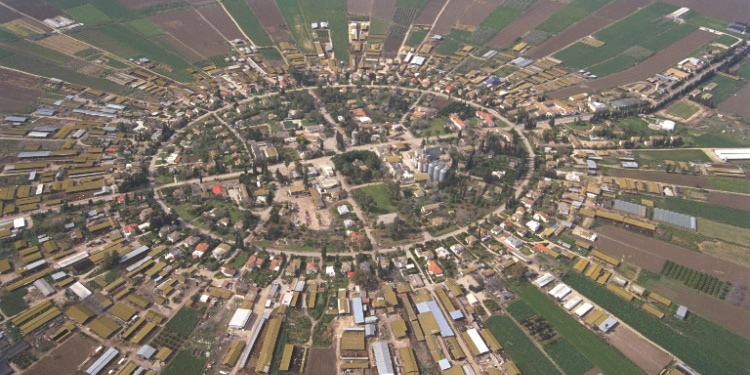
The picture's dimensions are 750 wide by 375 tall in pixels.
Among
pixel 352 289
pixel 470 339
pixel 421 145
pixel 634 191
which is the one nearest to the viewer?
pixel 470 339

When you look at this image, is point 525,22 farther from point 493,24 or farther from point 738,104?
point 738,104

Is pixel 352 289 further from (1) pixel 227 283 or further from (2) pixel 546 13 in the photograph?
(2) pixel 546 13

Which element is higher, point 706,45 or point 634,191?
point 706,45

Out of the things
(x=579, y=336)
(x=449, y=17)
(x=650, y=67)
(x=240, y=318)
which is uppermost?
(x=449, y=17)

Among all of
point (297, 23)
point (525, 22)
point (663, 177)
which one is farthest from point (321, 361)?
point (525, 22)

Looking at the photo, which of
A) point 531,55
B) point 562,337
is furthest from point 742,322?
point 531,55
